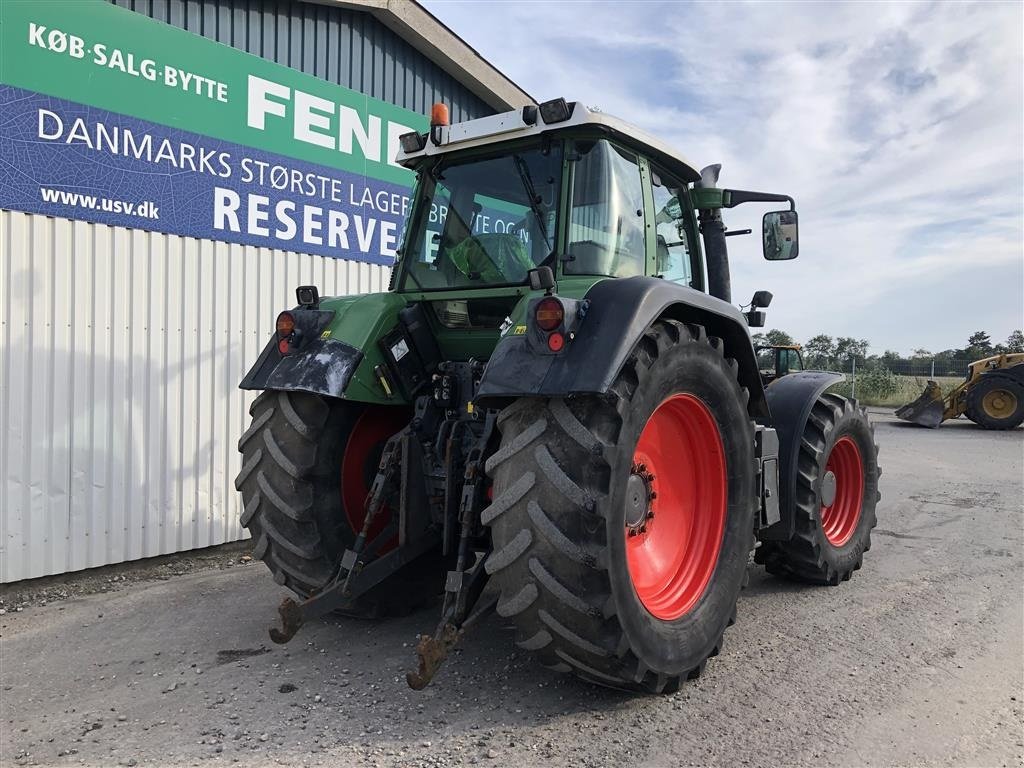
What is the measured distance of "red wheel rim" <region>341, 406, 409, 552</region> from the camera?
391 centimetres

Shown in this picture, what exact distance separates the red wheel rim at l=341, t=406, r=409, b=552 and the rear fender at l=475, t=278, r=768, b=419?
4.10 ft

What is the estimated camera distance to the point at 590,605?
2.65 meters

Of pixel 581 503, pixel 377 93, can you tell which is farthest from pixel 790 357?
pixel 581 503

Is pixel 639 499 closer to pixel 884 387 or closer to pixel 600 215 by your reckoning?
pixel 600 215

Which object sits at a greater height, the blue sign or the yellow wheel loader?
the blue sign

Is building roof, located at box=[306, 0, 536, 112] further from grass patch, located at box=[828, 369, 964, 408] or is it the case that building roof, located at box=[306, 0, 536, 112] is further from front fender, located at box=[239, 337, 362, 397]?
grass patch, located at box=[828, 369, 964, 408]

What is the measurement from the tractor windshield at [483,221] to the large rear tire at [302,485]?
89cm

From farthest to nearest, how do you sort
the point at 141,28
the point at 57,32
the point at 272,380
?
the point at 141,28 < the point at 57,32 < the point at 272,380

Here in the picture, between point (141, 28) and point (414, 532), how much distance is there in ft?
13.8

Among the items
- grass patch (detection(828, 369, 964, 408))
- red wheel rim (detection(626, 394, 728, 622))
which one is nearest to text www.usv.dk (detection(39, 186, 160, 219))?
red wheel rim (detection(626, 394, 728, 622))

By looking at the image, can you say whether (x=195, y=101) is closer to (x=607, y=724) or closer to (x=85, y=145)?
(x=85, y=145)

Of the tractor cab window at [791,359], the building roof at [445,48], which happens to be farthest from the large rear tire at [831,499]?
the tractor cab window at [791,359]

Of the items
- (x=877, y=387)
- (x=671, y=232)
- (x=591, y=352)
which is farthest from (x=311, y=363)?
(x=877, y=387)

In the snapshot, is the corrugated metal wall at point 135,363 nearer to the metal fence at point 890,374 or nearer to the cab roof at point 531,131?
the cab roof at point 531,131
